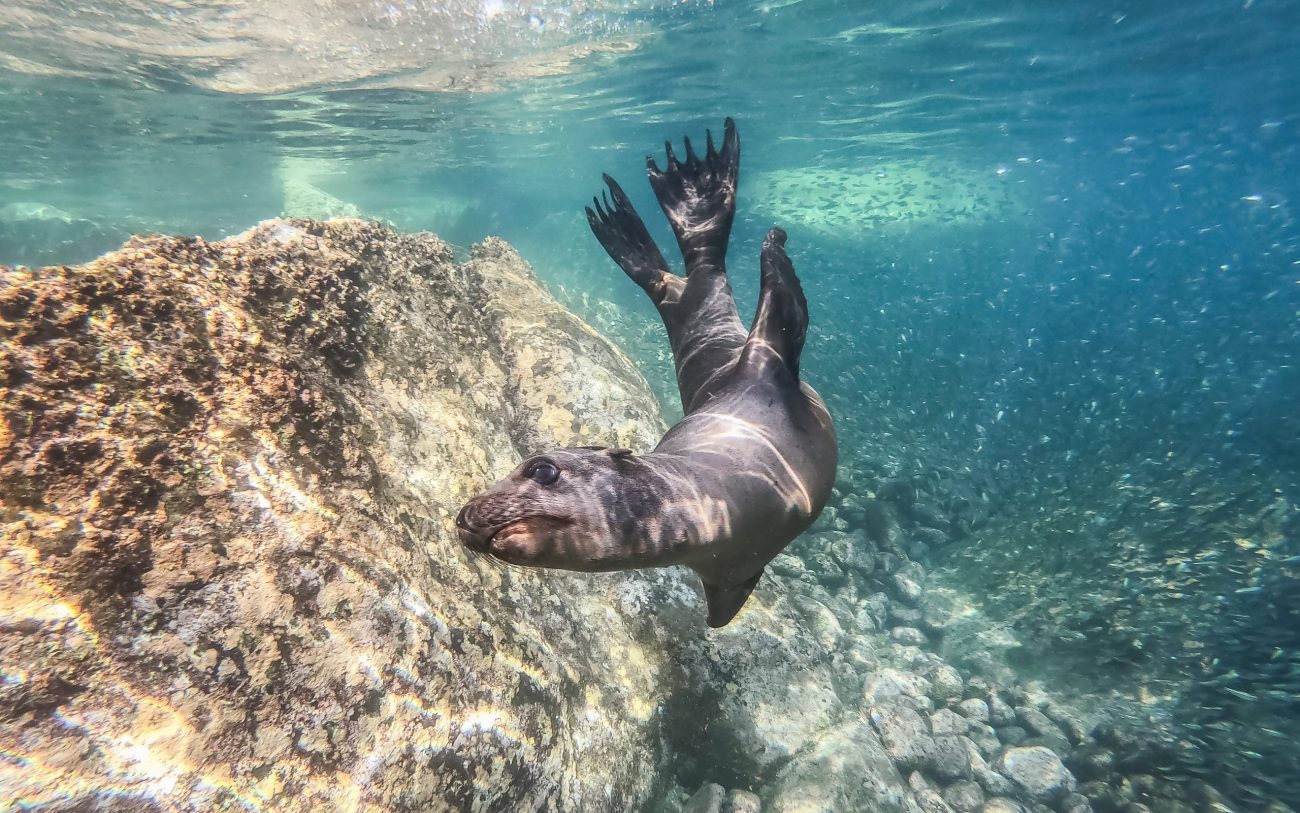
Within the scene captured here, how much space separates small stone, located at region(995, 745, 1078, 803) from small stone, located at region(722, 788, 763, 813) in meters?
3.25

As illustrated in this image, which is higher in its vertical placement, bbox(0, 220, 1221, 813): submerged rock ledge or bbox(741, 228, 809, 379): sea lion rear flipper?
bbox(741, 228, 809, 379): sea lion rear flipper

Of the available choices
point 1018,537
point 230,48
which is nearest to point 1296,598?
point 1018,537

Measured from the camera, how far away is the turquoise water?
7.16 metres

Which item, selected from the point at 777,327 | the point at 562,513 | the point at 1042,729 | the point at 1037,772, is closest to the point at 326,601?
the point at 562,513

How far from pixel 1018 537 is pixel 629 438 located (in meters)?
7.16

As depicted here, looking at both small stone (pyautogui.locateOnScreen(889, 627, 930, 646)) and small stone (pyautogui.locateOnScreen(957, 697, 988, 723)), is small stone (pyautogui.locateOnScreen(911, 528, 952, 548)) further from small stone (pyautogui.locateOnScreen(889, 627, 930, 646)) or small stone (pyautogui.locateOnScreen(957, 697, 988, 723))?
small stone (pyautogui.locateOnScreen(957, 697, 988, 723))

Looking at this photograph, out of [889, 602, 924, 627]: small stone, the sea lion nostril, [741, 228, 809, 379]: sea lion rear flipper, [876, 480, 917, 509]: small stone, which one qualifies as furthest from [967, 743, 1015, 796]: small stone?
the sea lion nostril

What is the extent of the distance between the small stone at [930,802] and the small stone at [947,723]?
2.76 feet

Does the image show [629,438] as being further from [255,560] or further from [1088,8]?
[1088,8]

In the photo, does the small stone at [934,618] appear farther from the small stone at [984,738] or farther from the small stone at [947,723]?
the small stone at [947,723]

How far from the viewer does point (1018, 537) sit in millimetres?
8922

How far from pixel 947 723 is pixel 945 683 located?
0.79 meters

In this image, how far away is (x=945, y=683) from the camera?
657 centimetres

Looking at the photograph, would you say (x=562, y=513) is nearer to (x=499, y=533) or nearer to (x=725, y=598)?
(x=499, y=533)
